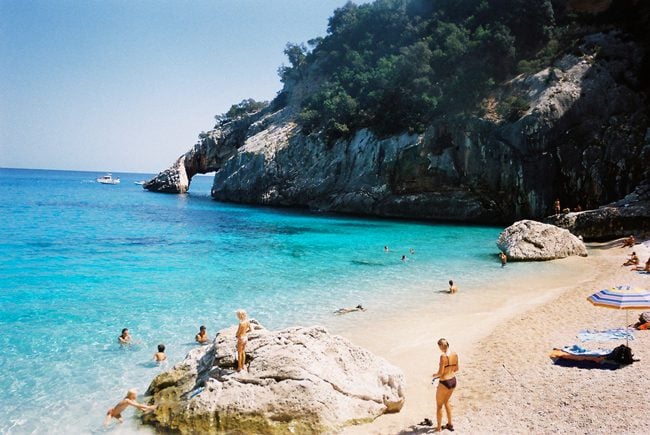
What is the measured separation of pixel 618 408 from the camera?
7.29 metres

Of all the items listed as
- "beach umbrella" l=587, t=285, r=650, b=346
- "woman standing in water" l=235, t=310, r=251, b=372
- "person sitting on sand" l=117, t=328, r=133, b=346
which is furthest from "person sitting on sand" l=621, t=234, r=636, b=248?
"person sitting on sand" l=117, t=328, r=133, b=346

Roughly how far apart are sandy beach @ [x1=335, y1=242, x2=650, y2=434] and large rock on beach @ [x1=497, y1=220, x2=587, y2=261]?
22.1ft

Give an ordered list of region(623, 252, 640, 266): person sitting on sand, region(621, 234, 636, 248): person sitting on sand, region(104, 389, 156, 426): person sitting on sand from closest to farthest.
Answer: region(104, 389, 156, 426): person sitting on sand → region(623, 252, 640, 266): person sitting on sand → region(621, 234, 636, 248): person sitting on sand

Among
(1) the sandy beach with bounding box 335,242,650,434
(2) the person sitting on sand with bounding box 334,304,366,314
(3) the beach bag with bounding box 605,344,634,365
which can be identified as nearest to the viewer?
(1) the sandy beach with bounding box 335,242,650,434

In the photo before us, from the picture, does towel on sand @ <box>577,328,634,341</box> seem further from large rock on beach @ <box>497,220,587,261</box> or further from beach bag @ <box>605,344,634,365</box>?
large rock on beach @ <box>497,220,587,261</box>

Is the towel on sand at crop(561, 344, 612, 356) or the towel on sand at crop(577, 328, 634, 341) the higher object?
the towel on sand at crop(577, 328, 634, 341)

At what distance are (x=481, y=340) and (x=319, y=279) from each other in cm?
907

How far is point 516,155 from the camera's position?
38.6m

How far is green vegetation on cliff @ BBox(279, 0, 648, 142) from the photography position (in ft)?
144

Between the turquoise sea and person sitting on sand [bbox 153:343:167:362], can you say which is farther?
person sitting on sand [bbox 153:343:167:362]

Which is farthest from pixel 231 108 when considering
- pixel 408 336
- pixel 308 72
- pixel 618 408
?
pixel 618 408

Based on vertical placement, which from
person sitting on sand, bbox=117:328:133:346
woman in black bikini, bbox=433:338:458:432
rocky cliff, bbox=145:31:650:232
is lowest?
person sitting on sand, bbox=117:328:133:346

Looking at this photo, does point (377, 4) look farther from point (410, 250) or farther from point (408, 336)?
point (408, 336)

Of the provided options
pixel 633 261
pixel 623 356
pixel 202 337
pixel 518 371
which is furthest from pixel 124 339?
pixel 633 261
